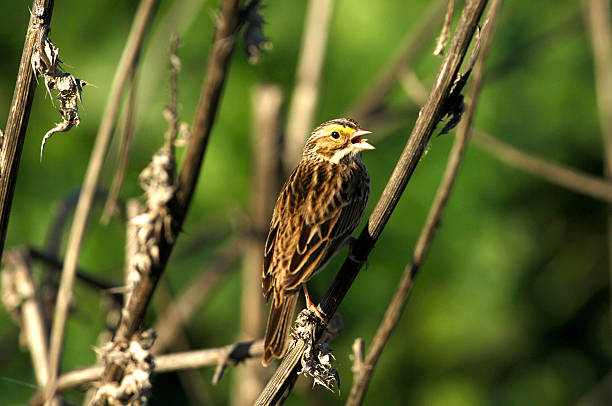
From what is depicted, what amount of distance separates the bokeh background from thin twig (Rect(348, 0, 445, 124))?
1.34 meters

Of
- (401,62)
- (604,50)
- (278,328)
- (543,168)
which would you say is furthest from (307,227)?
(604,50)

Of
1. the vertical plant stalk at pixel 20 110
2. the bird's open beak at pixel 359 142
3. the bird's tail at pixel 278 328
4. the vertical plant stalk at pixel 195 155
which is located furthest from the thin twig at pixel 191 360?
the bird's open beak at pixel 359 142

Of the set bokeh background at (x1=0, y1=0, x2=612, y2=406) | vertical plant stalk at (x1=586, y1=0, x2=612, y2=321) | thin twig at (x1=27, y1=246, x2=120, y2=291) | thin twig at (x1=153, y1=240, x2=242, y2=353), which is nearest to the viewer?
thin twig at (x1=27, y1=246, x2=120, y2=291)

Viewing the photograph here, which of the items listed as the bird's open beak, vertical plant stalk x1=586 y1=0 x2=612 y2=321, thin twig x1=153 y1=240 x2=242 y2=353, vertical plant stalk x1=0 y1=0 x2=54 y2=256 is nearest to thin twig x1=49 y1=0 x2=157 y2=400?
vertical plant stalk x1=0 y1=0 x2=54 y2=256

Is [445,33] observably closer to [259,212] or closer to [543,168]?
[543,168]

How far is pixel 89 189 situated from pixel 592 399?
11.5ft

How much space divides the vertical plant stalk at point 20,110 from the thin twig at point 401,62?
2014 mm

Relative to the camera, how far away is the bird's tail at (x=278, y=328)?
7.49ft

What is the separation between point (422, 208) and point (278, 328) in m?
3.18

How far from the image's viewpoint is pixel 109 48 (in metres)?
5.11

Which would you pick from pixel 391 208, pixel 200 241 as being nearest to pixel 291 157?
pixel 200 241

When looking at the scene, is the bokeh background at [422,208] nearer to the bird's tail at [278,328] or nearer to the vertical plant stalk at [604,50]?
the vertical plant stalk at [604,50]

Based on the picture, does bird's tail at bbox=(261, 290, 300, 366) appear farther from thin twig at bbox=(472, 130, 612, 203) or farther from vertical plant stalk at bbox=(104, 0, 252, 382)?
thin twig at bbox=(472, 130, 612, 203)

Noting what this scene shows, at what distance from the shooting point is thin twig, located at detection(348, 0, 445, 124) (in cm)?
330
